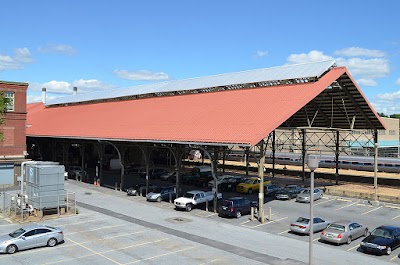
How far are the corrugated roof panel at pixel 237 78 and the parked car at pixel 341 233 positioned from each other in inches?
600

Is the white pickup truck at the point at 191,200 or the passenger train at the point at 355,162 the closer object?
the white pickup truck at the point at 191,200

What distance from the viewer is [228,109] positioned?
38.3 meters

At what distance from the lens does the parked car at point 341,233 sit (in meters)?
24.8

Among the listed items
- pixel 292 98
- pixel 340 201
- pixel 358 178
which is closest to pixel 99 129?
pixel 292 98

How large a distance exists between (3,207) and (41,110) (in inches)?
1911

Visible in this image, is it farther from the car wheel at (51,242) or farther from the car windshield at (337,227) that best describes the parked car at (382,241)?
the car wheel at (51,242)

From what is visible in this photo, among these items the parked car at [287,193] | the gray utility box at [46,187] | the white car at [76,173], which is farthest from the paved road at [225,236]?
the white car at [76,173]

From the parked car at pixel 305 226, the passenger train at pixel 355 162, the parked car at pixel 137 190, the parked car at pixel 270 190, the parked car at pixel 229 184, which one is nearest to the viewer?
the parked car at pixel 305 226

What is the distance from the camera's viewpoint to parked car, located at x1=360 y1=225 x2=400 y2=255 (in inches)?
901

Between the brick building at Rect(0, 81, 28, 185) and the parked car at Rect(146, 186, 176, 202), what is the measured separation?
2004cm

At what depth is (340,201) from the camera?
134 ft

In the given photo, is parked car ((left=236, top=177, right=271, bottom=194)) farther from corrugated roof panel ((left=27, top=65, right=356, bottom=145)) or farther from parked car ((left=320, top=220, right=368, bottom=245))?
parked car ((left=320, top=220, right=368, bottom=245))

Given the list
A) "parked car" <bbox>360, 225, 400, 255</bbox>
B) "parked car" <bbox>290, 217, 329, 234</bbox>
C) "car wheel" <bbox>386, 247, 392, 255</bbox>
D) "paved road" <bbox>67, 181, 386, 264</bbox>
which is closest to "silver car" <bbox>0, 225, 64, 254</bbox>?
"paved road" <bbox>67, 181, 386, 264</bbox>

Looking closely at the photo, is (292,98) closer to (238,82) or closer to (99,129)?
(238,82)
